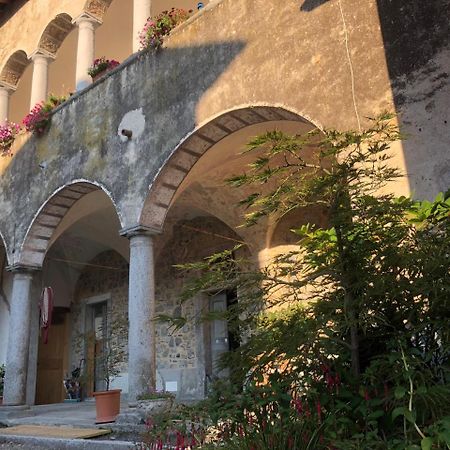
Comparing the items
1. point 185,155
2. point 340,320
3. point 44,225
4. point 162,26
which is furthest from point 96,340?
point 340,320

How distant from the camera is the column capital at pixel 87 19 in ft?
26.6

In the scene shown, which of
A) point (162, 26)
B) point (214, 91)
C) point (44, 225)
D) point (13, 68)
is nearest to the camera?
point (214, 91)

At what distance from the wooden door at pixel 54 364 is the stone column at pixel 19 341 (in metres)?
3.23

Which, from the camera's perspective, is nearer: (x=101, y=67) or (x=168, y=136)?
(x=168, y=136)

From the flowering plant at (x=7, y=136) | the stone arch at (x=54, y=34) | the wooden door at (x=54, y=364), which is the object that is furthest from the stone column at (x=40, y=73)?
the wooden door at (x=54, y=364)

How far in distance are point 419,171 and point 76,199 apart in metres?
5.33

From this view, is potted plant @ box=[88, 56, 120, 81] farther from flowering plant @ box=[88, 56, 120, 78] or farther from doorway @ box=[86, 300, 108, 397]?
doorway @ box=[86, 300, 108, 397]

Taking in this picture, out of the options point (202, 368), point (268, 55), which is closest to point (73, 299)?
point (202, 368)

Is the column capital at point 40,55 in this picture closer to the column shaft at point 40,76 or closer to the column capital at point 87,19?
the column shaft at point 40,76

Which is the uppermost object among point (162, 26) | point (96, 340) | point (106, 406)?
point (162, 26)

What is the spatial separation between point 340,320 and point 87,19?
7460 mm

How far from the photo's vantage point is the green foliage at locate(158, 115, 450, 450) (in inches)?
85.1

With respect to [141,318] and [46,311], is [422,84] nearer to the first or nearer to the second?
[141,318]

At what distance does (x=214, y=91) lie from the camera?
5.61 m
